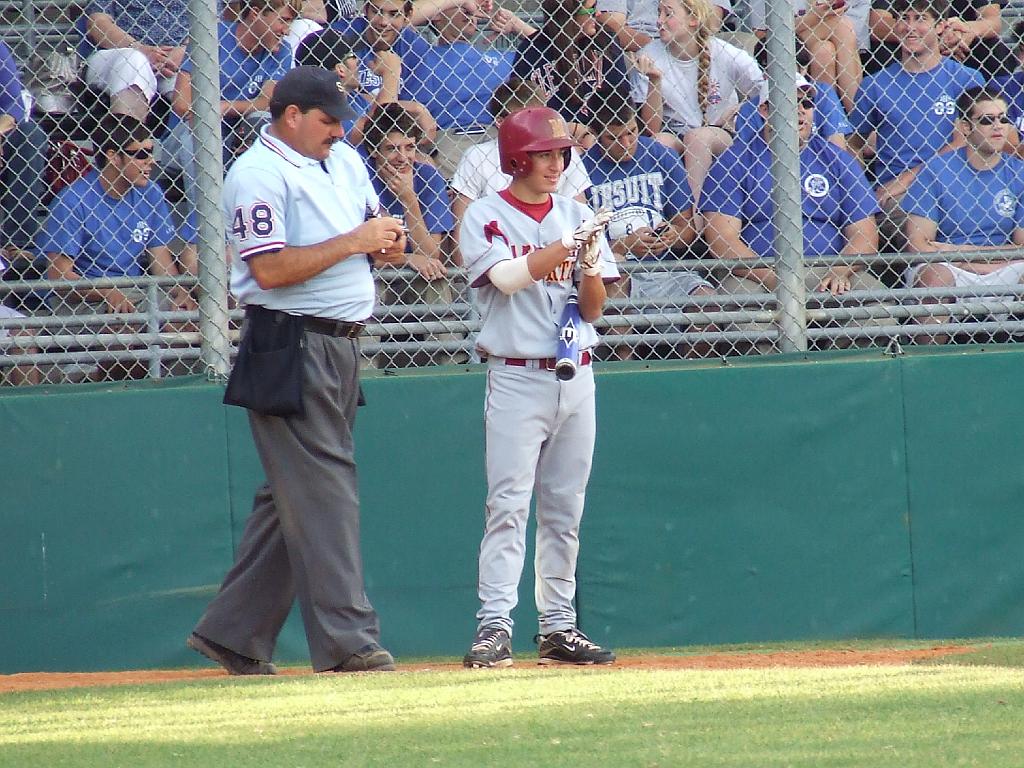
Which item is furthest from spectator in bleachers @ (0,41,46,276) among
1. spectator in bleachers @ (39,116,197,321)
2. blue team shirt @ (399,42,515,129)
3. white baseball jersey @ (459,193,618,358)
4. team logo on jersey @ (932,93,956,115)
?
team logo on jersey @ (932,93,956,115)

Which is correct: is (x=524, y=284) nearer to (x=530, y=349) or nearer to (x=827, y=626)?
(x=530, y=349)

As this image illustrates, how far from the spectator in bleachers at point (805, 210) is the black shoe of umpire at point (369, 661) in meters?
2.52

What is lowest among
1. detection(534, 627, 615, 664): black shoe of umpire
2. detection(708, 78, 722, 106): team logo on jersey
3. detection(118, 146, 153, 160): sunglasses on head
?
detection(534, 627, 615, 664): black shoe of umpire

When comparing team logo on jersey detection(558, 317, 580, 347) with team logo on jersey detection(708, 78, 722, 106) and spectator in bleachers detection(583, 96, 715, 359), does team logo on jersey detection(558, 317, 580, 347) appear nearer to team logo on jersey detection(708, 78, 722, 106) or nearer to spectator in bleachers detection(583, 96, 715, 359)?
spectator in bleachers detection(583, 96, 715, 359)

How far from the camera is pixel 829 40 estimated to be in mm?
7539

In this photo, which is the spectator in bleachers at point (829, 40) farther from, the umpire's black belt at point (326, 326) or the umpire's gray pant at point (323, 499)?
the umpire's gray pant at point (323, 499)

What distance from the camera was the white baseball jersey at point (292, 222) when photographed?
17.3 feet

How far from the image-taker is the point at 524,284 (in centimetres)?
546

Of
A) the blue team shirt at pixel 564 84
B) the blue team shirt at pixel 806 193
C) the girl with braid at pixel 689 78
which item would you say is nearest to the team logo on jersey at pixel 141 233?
the blue team shirt at pixel 564 84

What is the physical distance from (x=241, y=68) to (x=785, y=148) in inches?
98.4

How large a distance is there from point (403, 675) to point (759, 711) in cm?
132

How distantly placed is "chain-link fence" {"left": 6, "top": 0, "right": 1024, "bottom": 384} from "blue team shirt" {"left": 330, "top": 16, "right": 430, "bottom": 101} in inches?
0.5

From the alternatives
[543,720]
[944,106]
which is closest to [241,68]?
[944,106]

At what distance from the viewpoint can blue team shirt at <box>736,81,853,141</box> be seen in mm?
6961
